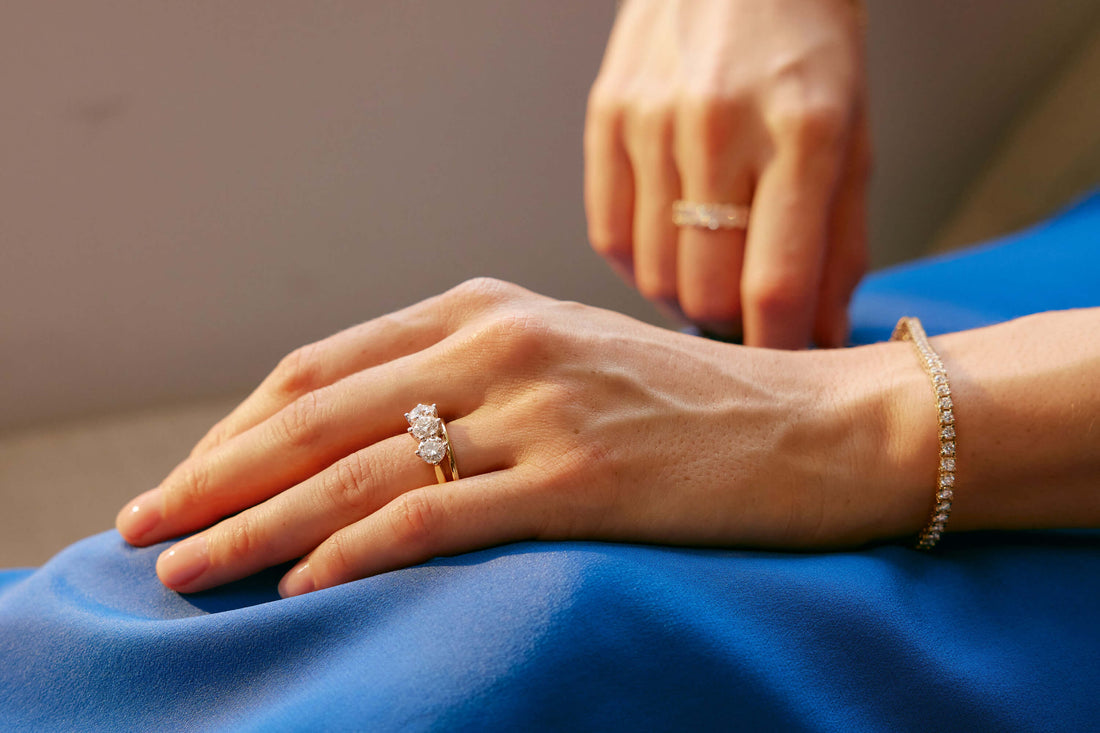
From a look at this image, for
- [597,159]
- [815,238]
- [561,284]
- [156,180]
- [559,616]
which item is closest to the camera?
[559,616]

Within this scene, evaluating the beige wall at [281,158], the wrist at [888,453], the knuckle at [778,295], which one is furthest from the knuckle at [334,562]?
the beige wall at [281,158]

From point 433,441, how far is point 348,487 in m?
0.06

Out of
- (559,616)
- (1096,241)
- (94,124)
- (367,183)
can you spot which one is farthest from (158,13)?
(1096,241)

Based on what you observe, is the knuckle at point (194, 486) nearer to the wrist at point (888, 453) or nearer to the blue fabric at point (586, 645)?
the blue fabric at point (586, 645)

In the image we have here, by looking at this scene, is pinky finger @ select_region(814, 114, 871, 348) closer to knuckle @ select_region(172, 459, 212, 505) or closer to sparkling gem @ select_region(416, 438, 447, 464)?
sparkling gem @ select_region(416, 438, 447, 464)

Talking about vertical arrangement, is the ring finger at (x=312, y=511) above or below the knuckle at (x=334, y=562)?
above

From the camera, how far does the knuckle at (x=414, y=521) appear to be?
1.61ft

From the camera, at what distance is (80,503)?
1.60m

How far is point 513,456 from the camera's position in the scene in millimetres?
531

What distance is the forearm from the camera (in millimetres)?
557

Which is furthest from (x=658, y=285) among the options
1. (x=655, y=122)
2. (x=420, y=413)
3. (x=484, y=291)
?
(x=420, y=413)

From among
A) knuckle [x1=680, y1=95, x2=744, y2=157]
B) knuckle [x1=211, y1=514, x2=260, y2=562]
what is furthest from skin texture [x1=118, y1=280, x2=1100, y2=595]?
knuckle [x1=680, y1=95, x2=744, y2=157]

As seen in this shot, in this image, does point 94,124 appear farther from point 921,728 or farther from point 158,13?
point 921,728

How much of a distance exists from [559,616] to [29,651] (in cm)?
36
